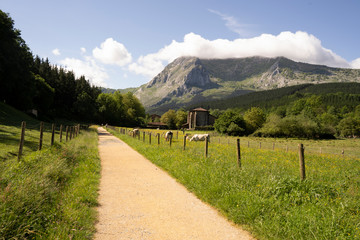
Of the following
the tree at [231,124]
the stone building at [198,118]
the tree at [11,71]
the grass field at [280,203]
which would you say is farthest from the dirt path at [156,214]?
the stone building at [198,118]

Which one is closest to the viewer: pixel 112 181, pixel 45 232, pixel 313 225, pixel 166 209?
pixel 45 232

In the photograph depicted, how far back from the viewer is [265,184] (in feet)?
22.8

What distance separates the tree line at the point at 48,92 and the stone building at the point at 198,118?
104ft

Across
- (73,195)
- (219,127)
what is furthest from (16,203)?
(219,127)

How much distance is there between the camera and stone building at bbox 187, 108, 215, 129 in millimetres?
132750

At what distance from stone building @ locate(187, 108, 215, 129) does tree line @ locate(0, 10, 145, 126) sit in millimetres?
31832

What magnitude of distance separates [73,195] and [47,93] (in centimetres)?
6447

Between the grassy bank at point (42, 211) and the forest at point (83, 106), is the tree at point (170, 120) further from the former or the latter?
the grassy bank at point (42, 211)

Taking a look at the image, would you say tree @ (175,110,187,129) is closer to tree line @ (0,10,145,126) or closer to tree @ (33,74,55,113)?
tree line @ (0,10,145,126)

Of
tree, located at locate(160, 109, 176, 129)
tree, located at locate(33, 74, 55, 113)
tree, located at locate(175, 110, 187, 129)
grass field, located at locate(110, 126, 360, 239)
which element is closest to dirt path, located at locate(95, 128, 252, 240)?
grass field, located at locate(110, 126, 360, 239)

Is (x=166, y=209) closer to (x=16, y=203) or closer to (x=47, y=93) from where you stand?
(x=16, y=203)

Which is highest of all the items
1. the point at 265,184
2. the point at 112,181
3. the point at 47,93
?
the point at 47,93

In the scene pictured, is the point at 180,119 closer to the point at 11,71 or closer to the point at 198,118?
the point at 198,118

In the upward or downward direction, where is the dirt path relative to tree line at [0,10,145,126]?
downward
